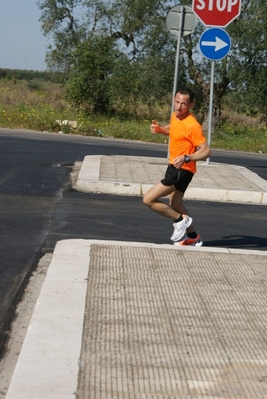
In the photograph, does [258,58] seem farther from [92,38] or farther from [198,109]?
[92,38]

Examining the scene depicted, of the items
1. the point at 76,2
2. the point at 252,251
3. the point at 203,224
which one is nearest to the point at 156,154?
the point at 203,224

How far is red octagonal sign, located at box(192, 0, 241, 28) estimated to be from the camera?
594 inches

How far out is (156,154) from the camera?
19359 mm

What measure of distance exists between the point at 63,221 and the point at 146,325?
13.2ft

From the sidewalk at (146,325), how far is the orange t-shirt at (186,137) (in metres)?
0.96

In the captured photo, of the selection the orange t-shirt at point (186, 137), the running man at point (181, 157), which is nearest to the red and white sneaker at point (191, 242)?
the running man at point (181, 157)

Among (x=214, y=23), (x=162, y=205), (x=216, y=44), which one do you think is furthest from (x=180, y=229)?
(x=214, y=23)

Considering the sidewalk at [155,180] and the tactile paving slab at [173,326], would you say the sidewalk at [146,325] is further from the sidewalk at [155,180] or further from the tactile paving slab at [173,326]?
the sidewalk at [155,180]

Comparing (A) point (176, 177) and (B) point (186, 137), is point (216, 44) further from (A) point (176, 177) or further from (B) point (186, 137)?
(A) point (176, 177)

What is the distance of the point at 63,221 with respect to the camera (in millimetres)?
9359

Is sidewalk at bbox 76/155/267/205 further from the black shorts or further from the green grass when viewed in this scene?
the green grass

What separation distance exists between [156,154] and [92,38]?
18235 mm

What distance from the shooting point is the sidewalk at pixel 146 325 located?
4.49 metres

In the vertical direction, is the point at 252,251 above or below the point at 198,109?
above
